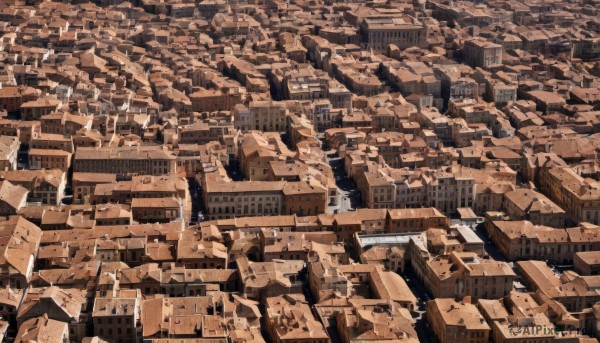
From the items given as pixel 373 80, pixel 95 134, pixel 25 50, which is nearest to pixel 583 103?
pixel 373 80

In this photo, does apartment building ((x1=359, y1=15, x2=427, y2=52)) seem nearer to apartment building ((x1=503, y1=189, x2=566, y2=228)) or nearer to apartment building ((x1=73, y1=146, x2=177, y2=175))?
apartment building ((x1=73, y1=146, x2=177, y2=175))

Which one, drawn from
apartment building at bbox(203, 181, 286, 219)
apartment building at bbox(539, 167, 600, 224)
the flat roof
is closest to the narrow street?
apartment building at bbox(203, 181, 286, 219)

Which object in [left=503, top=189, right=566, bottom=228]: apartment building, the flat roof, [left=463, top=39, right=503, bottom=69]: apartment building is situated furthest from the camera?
[left=463, top=39, right=503, bottom=69]: apartment building

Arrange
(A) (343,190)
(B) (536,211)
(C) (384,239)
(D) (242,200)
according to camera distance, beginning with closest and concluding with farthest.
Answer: (C) (384,239) < (B) (536,211) < (D) (242,200) < (A) (343,190)

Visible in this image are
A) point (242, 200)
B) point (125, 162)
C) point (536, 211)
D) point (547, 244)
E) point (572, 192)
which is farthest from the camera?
point (125, 162)

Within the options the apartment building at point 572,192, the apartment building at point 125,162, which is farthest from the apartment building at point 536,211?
the apartment building at point 125,162

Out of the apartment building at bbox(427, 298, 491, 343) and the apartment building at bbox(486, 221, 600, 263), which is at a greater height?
the apartment building at bbox(427, 298, 491, 343)

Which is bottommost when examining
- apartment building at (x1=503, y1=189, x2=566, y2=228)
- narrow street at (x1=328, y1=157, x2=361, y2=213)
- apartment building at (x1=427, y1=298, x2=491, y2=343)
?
narrow street at (x1=328, y1=157, x2=361, y2=213)

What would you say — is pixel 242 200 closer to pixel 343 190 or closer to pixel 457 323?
pixel 343 190

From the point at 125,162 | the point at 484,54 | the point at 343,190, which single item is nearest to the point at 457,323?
the point at 343,190

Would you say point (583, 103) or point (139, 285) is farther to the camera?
point (583, 103)

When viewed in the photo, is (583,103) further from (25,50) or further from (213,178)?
(25,50)
